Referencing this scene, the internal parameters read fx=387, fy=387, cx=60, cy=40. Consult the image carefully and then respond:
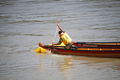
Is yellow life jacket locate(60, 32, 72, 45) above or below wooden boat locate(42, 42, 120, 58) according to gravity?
above

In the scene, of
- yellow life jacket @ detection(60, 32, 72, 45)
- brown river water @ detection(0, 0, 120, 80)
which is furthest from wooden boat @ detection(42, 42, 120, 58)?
yellow life jacket @ detection(60, 32, 72, 45)

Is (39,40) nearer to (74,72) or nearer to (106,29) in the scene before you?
(106,29)

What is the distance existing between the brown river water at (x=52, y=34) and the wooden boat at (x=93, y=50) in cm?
21

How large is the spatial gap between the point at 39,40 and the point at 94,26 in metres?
4.34

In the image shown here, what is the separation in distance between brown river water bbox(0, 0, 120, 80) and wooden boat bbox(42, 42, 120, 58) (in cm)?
21

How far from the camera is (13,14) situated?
3203 cm

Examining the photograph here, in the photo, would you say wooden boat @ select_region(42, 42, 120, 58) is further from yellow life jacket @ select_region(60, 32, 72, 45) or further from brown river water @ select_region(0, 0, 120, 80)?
yellow life jacket @ select_region(60, 32, 72, 45)

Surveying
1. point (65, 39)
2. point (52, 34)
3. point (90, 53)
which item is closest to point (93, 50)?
point (90, 53)

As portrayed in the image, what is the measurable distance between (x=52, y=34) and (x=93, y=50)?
6.78 m

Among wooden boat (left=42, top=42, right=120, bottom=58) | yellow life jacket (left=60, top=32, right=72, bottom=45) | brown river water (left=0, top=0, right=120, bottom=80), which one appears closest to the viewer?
brown river water (left=0, top=0, right=120, bottom=80)

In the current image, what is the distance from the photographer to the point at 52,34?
22.9 m

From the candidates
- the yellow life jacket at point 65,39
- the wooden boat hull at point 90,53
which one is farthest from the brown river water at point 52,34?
the yellow life jacket at point 65,39

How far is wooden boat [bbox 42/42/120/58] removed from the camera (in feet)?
52.3

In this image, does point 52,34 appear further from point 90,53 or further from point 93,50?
point 93,50
